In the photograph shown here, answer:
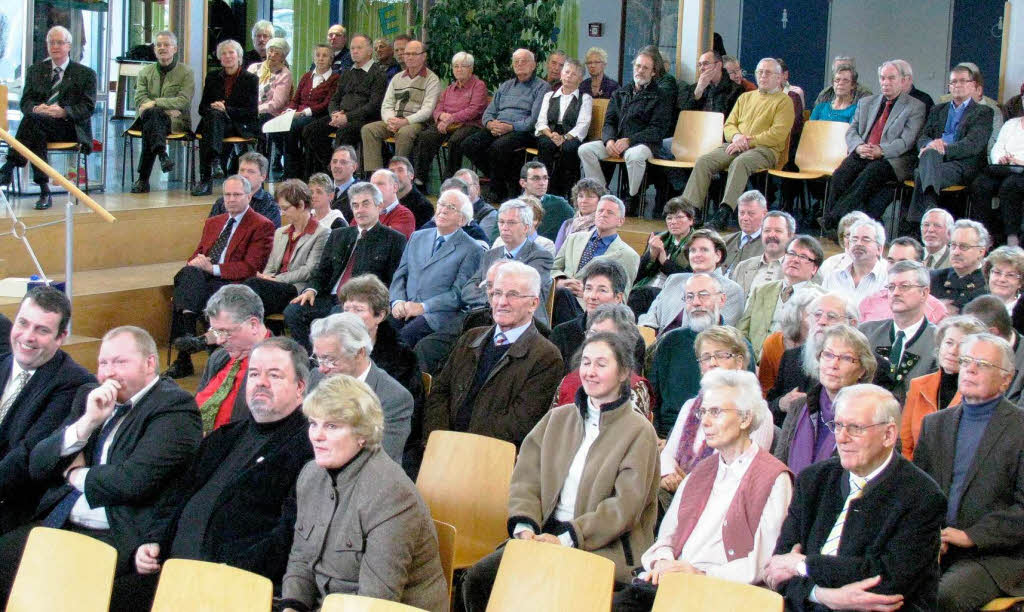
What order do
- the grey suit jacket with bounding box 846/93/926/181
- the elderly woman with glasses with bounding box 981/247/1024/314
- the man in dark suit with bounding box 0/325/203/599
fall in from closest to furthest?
the man in dark suit with bounding box 0/325/203/599
the elderly woman with glasses with bounding box 981/247/1024/314
the grey suit jacket with bounding box 846/93/926/181

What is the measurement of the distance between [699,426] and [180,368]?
3428 millimetres

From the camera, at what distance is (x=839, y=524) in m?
3.03

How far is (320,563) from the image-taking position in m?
3.14

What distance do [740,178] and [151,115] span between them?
162 inches


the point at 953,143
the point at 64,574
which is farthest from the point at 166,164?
the point at 64,574

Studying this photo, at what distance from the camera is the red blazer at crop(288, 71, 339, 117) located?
369 inches

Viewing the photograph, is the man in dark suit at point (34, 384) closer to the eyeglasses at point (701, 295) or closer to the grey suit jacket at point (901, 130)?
the eyeglasses at point (701, 295)

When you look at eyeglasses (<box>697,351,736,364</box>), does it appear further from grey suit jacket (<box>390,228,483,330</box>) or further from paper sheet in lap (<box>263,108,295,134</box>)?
paper sheet in lap (<box>263,108,295,134</box>)

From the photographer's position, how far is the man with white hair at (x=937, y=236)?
5.82 m

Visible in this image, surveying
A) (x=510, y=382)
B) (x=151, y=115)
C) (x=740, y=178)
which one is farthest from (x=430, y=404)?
(x=151, y=115)

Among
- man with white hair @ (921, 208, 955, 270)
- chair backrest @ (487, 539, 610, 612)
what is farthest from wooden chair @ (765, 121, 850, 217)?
chair backrest @ (487, 539, 610, 612)

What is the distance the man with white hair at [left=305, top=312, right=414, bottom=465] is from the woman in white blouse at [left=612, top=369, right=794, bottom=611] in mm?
970

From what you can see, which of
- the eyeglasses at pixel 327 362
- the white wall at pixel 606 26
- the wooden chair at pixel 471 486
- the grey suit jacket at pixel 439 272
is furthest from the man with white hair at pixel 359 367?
the white wall at pixel 606 26

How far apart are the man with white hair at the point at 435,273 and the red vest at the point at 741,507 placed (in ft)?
8.83
